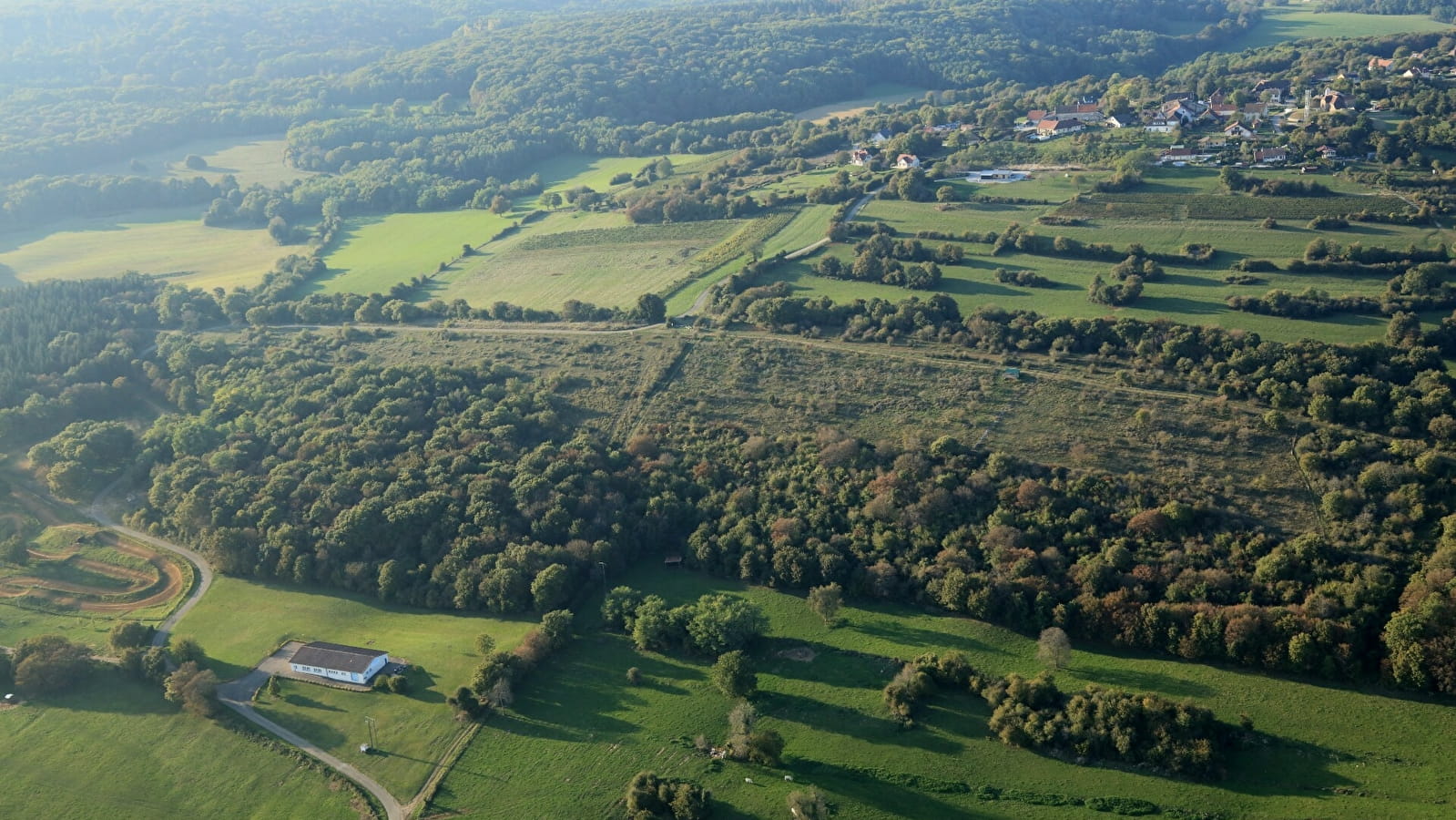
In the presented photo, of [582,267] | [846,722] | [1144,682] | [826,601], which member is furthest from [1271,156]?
A: [846,722]

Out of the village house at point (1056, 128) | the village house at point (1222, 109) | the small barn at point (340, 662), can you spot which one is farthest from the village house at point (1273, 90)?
the small barn at point (340, 662)

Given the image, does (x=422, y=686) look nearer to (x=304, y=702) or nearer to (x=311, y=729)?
(x=311, y=729)

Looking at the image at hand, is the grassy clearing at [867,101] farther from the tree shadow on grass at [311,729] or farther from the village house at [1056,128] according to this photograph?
the tree shadow on grass at [311,729]

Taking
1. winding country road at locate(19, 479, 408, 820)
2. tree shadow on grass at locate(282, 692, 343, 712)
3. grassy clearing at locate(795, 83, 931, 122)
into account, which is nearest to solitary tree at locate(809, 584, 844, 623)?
winding country road at locate(19, 479, 408, 820)

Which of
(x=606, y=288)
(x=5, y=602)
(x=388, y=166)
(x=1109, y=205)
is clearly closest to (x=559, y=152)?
(x=388, y=166)

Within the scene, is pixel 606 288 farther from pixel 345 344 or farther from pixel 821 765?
pixel 821 765
